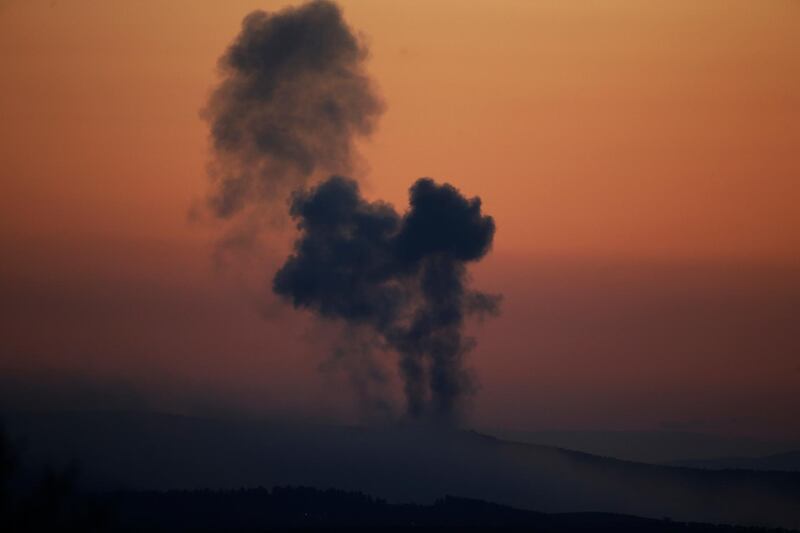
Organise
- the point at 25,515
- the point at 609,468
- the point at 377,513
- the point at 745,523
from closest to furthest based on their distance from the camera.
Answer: the point at 25,515, the point at 377,513, the point at 745,523, the point at 609,468

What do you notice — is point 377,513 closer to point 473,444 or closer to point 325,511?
point 325,511

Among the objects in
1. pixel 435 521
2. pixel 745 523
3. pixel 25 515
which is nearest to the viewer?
pixel 25 515

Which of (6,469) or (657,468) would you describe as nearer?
(6,469)

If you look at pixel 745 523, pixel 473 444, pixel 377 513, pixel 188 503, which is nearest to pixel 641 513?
pixel 745 523

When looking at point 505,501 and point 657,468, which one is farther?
point 657,468

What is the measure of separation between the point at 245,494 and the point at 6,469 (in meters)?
99.1

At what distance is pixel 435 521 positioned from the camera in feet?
365

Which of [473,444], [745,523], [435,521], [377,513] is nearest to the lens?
[435,521]

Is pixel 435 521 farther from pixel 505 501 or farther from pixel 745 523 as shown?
pixel 745 523

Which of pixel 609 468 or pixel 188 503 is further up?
pixel 609 468

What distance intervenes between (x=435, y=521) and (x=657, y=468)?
218 ft

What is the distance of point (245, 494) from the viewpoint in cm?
13475

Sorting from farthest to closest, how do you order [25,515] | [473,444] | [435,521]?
[473,444], [435,521], [25,515]

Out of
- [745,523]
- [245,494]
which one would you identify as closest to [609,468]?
[745,523]
